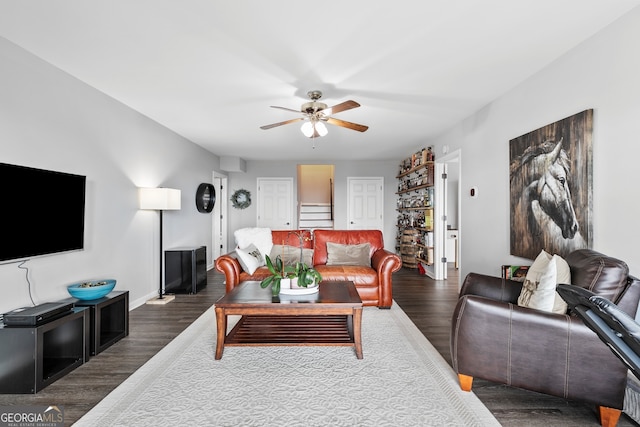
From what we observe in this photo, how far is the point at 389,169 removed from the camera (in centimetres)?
764

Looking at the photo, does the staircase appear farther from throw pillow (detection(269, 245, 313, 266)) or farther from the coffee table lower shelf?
the coffee table lower shelf

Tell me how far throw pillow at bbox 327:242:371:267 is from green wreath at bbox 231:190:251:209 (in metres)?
3.85

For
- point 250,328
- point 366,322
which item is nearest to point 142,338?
point 250,328

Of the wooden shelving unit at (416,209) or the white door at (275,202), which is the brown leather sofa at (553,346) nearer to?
the wooden shelving unit at (416,209)

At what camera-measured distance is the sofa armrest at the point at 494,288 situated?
238 centimetres

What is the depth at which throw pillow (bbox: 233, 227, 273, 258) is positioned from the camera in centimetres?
425

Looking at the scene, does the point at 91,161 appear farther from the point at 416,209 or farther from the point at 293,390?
the point at 416,209

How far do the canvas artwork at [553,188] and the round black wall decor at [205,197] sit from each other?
500 cm

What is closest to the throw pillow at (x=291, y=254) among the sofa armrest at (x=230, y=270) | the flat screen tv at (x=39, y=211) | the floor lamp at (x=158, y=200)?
the sofa armrest at (x=230, y=270)

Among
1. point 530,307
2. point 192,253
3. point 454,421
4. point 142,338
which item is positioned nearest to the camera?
point 454,421

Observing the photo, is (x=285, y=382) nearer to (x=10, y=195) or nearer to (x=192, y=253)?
(x=10, y=195)

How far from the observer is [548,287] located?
1.88 meters

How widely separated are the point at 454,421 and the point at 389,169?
6409 mm

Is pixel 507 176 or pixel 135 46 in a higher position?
pixel 135 46
